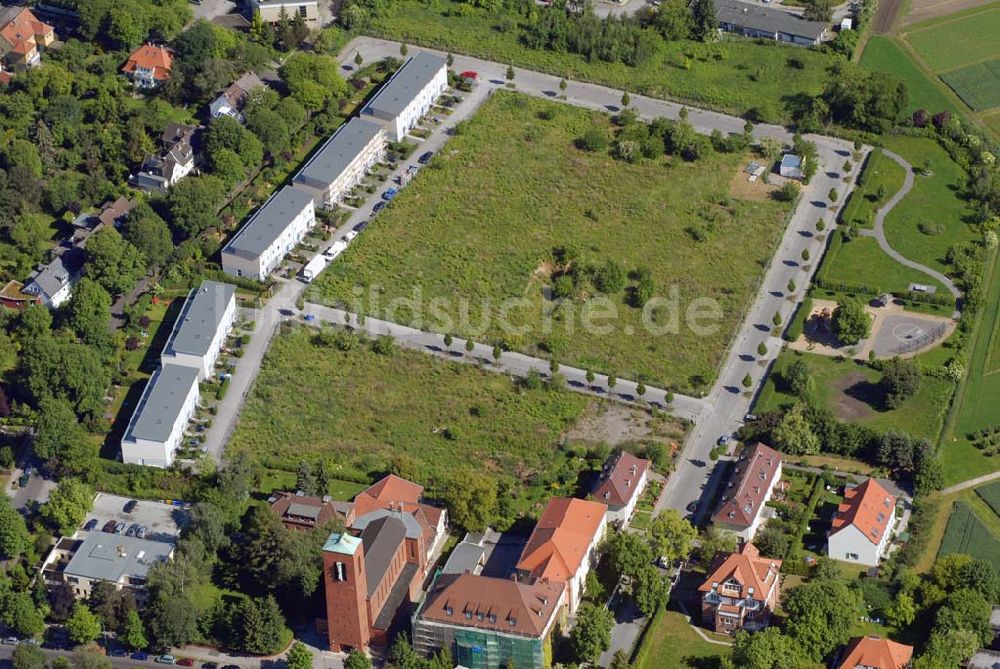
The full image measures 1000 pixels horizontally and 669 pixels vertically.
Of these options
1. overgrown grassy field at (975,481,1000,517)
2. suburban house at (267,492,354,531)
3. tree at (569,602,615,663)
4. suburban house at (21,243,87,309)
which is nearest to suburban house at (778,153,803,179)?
overgrown grassy field at (975,481,1000,517)

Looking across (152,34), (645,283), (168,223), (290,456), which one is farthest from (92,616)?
(152,34)

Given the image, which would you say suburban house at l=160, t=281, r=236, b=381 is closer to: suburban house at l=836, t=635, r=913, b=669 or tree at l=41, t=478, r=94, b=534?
tree at l=41, t=478, r=94, b=534

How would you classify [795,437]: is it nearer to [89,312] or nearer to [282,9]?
[89,312]

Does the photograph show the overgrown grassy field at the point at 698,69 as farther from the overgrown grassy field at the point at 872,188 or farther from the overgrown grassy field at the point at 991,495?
the overgrown grassy field at the point at 991,495

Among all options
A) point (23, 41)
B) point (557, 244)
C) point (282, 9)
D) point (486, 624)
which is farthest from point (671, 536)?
point (23, 41)

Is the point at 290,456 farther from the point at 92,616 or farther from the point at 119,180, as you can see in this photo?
the point at 119,180

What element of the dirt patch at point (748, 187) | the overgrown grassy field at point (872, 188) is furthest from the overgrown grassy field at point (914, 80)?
the dirt patch at point (748, 187)
